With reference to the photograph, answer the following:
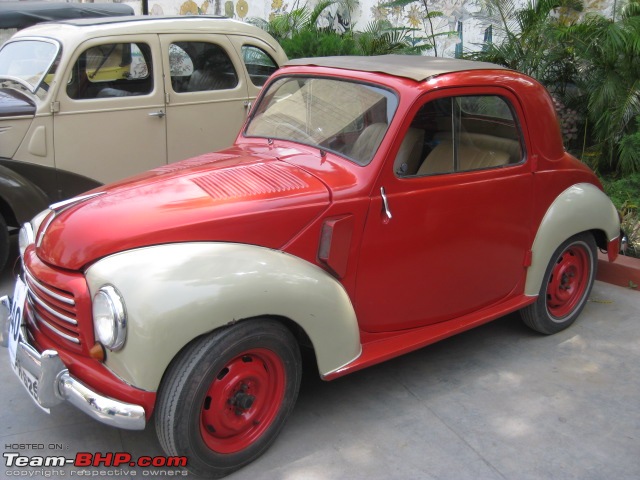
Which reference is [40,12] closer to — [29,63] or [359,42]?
[359,42]

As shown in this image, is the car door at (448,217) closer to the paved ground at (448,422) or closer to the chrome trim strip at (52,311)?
the paved ground at (448,422)

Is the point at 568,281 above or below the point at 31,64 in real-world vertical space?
below

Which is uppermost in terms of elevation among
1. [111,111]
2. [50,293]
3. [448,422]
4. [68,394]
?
[111,111]

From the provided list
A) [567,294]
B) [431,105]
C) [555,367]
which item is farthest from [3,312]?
[567,294]

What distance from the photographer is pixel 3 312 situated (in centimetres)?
329

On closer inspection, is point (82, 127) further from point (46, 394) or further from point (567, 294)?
point (567, 294)

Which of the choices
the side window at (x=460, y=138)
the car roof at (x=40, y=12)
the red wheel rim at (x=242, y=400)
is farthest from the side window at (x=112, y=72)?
the car roof at (x=40, y=12)

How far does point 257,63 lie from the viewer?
6.50 metres

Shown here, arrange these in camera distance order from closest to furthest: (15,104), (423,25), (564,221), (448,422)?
(448,422) → (564,221) → (15,104) → (423,25)

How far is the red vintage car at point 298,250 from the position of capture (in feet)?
8.91

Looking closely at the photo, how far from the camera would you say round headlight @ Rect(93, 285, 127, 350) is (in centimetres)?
262

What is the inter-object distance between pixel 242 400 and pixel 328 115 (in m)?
1.59

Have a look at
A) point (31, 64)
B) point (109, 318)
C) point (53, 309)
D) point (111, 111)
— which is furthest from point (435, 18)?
→ point (109, 318)

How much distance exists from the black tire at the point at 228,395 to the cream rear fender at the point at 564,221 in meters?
1.72
